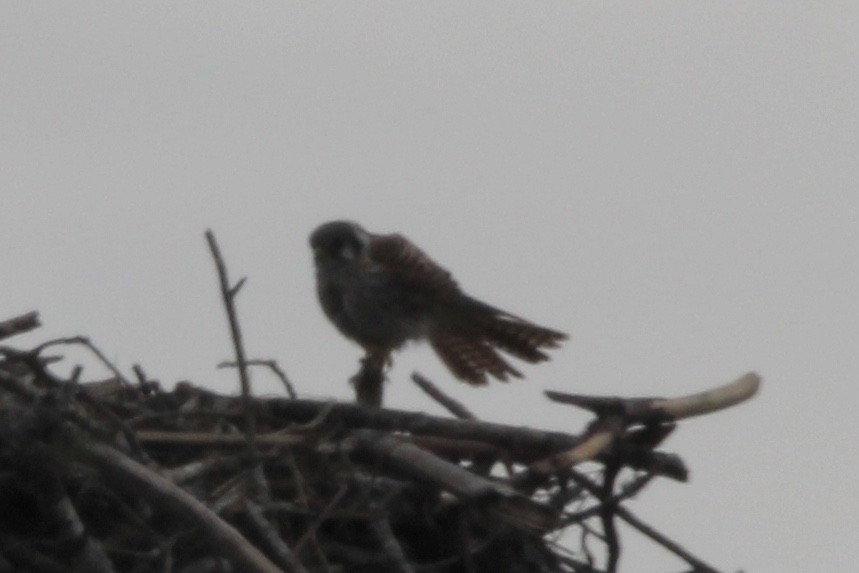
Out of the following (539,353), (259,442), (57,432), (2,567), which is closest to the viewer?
(57,432)

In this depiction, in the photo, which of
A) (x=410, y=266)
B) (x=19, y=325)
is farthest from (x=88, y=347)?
(x=410, y=266)

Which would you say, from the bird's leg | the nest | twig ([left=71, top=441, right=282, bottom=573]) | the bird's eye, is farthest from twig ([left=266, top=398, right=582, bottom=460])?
the bird's eye

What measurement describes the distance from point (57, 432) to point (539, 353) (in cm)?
328

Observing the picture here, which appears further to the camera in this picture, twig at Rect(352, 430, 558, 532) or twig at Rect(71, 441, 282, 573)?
twig at Rect(352, 430, 558, 532)

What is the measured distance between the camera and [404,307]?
796 cm

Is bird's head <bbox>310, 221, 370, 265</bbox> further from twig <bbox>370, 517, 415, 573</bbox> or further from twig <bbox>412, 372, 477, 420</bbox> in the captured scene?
twig <bbox>370, 517, 415, 573</bbox>

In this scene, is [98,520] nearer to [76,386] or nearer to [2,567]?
[2,567]

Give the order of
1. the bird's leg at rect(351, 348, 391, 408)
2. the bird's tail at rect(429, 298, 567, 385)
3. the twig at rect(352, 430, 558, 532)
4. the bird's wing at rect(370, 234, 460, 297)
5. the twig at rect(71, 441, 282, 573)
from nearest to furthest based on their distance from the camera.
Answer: the twig at rect(71, 441, 282, 573) < the twig at rect(352, 430, 558, 532) < the bird's leg at rect(351, 348, 391, 408) < the bird's tail at rect(429, 298, 567, 385) < the bird's wing at rect(370, 234, 460, 297)

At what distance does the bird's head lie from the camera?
26.6 ft

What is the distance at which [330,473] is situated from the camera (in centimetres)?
537

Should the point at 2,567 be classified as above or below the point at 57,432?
below

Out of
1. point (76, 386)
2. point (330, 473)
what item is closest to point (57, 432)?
point (76, 386)

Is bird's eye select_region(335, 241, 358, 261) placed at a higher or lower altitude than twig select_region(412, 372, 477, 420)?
higher

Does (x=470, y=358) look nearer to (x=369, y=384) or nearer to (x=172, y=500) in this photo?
(x=369, y=384)
